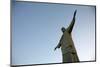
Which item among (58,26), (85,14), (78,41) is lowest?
(78,41)

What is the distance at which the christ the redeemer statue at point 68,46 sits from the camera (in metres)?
1.67

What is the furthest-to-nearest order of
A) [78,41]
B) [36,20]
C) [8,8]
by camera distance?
[78,41], [36,20], [8,8]

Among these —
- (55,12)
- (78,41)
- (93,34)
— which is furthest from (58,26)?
(93,34)

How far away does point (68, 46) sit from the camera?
1698mm

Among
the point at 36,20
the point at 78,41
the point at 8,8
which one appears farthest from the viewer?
the point at 78,41

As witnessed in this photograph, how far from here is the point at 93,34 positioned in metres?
1.77

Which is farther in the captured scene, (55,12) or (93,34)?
(93,34)

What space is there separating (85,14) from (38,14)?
1.44ft

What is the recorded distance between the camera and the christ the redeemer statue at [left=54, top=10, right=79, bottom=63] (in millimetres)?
1669

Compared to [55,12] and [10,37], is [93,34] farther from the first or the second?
[10,37]

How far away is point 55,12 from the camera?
1661mm

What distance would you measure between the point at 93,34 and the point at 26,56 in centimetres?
63

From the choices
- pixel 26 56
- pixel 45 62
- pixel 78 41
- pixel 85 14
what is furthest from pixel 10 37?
pixel 85 14

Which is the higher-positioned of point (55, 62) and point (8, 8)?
point (8, 8)
